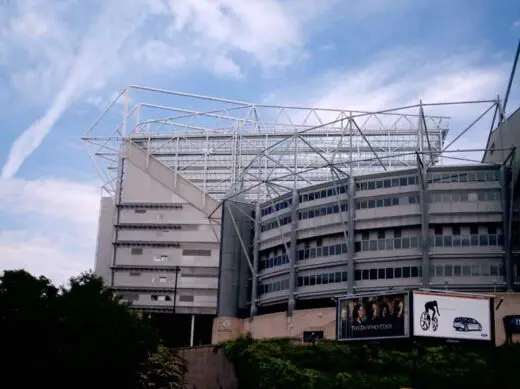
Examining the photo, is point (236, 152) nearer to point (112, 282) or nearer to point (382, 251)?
point (112, 282)

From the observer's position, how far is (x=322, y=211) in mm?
106875

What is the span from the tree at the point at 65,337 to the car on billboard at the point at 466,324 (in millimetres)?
27146

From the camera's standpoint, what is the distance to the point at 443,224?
96812 mm

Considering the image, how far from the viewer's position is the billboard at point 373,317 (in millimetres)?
70812

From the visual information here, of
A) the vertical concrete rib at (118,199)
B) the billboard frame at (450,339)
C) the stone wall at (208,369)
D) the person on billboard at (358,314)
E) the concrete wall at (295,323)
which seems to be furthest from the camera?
the vertical concrete rib at (118,199)

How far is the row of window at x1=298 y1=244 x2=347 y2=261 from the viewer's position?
103812mm

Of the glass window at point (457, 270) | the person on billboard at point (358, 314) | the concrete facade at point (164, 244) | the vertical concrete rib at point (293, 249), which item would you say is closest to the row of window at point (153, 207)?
the concrete facade at point (164, 244)

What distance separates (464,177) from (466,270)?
452 inches

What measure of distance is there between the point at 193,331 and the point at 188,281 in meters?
8.56

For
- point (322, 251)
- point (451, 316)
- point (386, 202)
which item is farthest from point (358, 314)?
point (322, 251)

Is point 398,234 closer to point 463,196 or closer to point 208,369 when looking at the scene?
point 463,196

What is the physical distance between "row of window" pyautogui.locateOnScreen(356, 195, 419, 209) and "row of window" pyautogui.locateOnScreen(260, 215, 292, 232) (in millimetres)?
12887

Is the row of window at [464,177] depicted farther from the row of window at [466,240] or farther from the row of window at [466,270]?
the row of window at [466,270]

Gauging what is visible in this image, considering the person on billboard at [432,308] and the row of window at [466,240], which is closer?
the person on billboard at [432,308]
